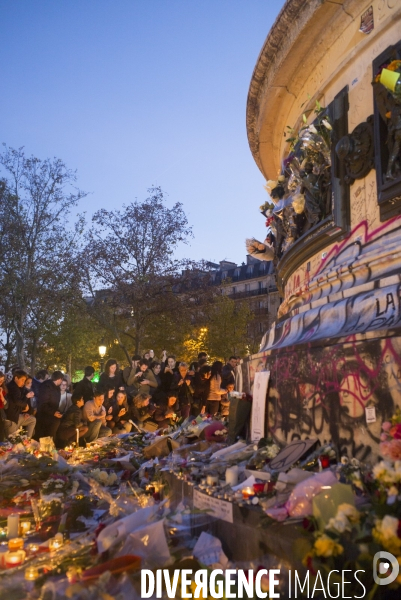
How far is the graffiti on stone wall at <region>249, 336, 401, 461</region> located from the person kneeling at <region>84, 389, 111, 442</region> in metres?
6.46

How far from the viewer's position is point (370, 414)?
177 inches

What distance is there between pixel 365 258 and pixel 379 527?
3322mm

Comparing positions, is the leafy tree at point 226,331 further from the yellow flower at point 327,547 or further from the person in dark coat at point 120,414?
the yellow flower at point 327,547

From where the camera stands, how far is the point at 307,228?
24.9 ft

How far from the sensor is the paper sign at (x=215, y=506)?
4402 millimetres

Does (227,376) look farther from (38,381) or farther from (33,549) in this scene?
(33,549)


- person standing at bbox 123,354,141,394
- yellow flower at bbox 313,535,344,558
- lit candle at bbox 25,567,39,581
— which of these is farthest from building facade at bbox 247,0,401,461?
person standing at bbox 123,354,141,394

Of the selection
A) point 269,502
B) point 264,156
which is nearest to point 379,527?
point 269,502

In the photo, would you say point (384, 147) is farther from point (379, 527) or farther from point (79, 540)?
point (79, 540)

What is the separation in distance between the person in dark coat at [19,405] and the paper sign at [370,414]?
832 cm

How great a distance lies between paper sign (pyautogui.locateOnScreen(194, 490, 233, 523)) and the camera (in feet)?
14.4

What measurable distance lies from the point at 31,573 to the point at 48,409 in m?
8.02

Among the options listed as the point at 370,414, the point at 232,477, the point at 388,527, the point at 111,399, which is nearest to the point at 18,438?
the point at 111,399

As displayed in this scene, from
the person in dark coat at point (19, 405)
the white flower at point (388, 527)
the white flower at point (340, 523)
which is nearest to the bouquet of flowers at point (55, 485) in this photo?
the person in dark coat at point (19, 405)
